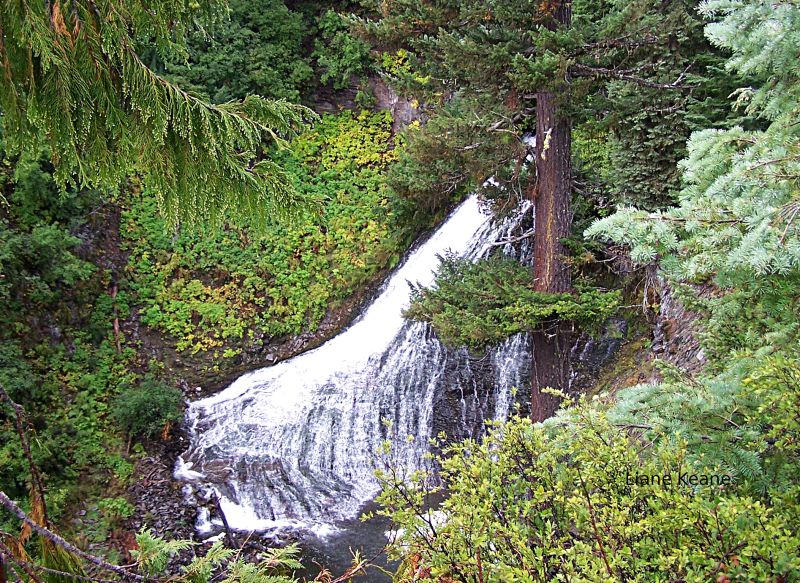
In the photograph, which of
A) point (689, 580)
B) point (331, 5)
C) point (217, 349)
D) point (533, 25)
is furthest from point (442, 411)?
point (331, 5)

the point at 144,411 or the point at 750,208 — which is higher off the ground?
the point at 144,411

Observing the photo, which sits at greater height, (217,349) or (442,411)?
(217,349)

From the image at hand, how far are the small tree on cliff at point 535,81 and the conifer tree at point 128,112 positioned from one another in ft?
10.7

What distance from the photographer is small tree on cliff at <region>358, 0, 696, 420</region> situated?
17.8ft

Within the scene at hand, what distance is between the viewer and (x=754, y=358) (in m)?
3.07

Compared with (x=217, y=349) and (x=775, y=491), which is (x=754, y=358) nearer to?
(x=775, y=491)

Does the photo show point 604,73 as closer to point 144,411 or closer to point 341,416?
point 341,416

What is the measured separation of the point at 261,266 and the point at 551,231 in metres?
7.21

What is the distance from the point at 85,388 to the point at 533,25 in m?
8.46

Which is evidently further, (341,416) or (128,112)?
(341,416)

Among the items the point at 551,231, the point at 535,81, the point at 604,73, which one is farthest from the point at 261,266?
the point at 604,73

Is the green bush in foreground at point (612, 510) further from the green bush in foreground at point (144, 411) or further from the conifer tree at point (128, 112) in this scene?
the green bush in foreground at point (144, 411)

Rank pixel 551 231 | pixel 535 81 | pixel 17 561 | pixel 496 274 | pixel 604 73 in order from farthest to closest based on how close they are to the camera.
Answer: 1. pixel 496 274
2. pixel 551 231
3. pixel 604 73
4. pixel 535 81
5. pixel 17 561

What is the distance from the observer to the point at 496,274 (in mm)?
6238
